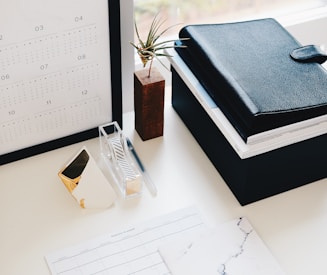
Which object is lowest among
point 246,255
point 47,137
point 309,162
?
point 246,255

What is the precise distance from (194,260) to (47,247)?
0.80 ft

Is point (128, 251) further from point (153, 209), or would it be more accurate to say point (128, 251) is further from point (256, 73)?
point (256, 73)

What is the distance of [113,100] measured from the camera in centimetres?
117

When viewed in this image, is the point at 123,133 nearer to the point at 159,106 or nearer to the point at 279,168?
the point at 159,106

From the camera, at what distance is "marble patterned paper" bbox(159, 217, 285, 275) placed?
98cm

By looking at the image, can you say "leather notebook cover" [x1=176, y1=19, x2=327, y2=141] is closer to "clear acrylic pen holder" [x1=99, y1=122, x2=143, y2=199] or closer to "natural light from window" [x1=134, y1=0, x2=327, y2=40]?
"clear acrylic pen holder" [x1=99, y1=122, x2=143, y2=199]

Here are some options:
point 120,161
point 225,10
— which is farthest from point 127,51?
point 225,10

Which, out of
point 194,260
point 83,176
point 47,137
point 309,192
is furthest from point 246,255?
point 47,137

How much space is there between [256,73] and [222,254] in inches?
12.4

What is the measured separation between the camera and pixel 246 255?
3.29ft

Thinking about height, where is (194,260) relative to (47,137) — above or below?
below

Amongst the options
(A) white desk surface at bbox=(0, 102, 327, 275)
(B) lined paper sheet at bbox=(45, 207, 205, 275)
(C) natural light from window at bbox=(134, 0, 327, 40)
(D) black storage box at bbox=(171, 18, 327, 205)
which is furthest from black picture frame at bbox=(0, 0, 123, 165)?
(C) natural light from window at bbox=(134, 0, 327, 40)

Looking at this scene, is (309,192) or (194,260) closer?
(194,260)

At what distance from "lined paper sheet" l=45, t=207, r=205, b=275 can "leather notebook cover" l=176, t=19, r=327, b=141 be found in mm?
195
